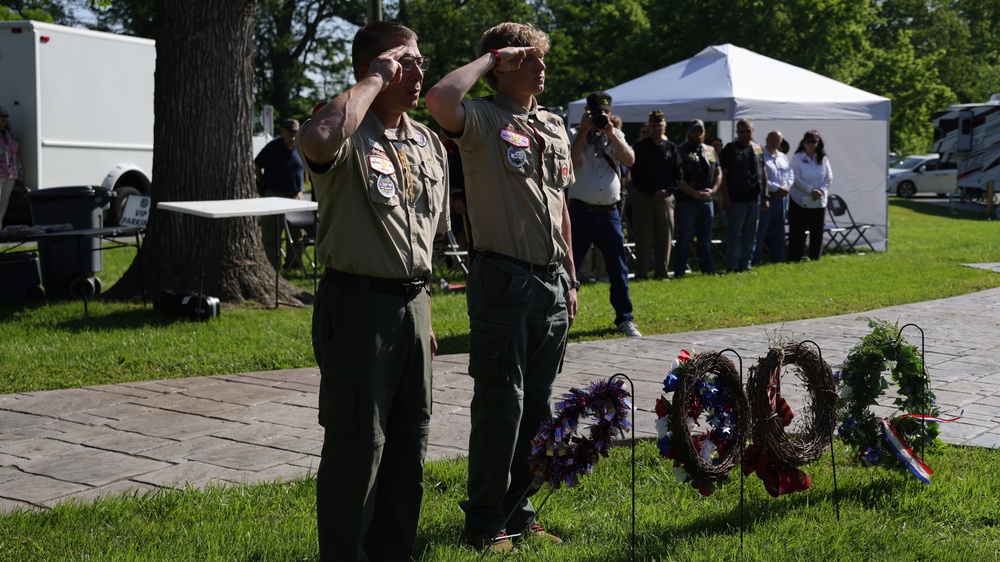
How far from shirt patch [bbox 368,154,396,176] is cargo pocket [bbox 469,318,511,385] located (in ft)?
2.58

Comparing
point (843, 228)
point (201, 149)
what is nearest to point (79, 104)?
point (201, 149)

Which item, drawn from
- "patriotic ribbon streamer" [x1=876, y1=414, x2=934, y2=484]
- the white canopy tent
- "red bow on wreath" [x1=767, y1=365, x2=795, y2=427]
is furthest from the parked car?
"red bow on wreath" [x1=767, y1=365, x2=795, y2=427]

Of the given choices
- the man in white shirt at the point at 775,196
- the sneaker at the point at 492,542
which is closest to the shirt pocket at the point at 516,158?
the sneaker at the point at 492,542

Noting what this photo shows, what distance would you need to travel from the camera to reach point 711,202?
14758mm

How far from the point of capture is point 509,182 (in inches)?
169

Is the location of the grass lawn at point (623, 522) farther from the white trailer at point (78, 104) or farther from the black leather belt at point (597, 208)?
the white trailer at point (78, 104)

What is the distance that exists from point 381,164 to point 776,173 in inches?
525

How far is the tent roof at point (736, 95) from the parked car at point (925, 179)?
67.7 feet

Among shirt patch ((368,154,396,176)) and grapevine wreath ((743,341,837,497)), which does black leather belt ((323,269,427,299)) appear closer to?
shirt patch ((368,154,396,176))

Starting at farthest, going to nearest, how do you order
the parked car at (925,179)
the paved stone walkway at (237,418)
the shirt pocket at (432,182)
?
the parked car at (925,179) < the paved stone walkway at (237,418) < the shirt pocket at (432,182)

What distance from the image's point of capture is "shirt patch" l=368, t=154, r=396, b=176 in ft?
11.9

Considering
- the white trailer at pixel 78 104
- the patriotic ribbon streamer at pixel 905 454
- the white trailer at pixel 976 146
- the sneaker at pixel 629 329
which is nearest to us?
the patriotic ribbon streamer at pixel 905 454

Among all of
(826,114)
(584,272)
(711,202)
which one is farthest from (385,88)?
(826,114)

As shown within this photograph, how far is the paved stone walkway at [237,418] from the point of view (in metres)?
5.44
